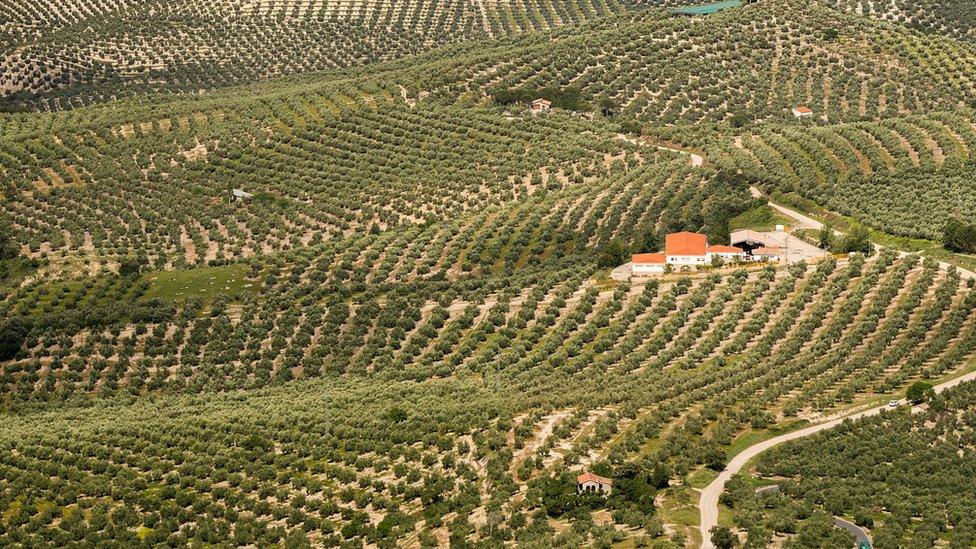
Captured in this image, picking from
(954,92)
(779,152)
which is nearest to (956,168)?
(779,152)

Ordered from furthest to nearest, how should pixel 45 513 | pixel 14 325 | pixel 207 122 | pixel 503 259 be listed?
pixel 207 122 < pixel 503 259 < pixel 14 325 < pixel 45 513

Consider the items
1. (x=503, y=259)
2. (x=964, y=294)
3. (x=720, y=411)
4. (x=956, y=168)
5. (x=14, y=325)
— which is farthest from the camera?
(x=956, y=168)

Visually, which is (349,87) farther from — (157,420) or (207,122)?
(157,420)

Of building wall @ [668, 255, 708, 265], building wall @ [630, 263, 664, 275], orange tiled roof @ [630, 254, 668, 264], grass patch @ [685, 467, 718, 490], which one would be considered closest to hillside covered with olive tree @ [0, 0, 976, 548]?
grass patch @ [685, 467, 718, 490]

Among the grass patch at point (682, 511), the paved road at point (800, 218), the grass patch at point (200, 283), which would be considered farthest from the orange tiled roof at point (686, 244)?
the grass patch at point (682, 511)

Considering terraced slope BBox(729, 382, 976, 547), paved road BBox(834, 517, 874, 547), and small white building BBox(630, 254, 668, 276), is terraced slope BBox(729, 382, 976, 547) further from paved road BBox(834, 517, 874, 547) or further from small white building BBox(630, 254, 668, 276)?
small white building BBox(630, 254, 668, 276)

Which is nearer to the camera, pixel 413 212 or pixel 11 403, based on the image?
pixel 11 403
